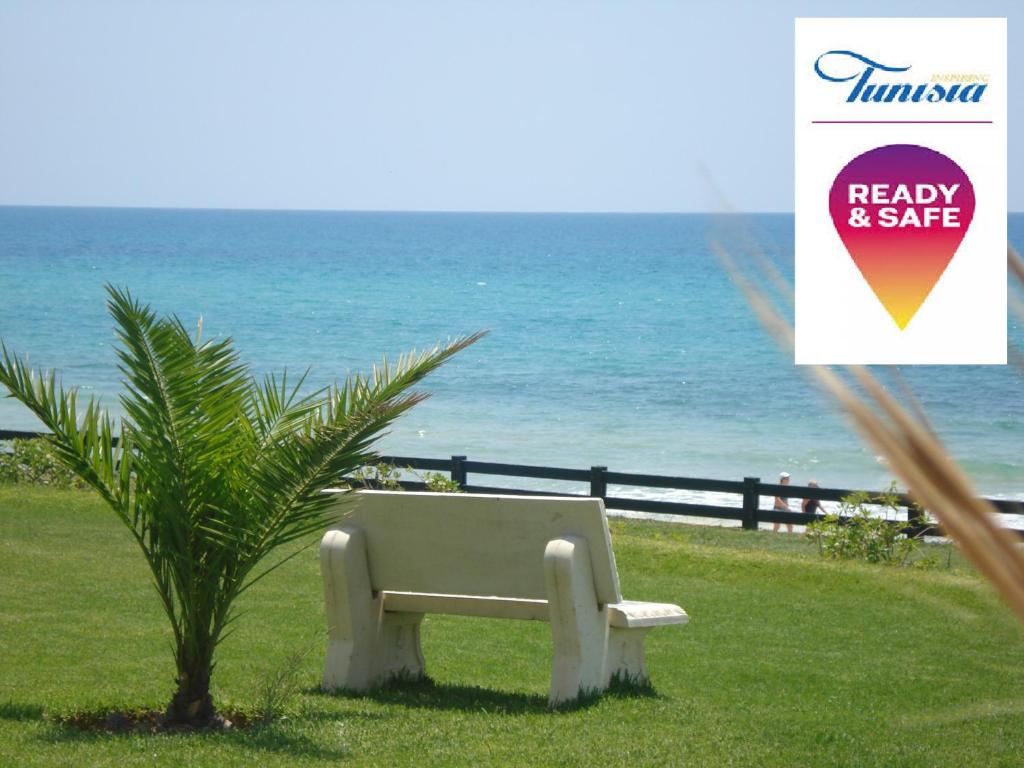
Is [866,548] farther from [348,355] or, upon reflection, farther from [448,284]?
[448,284]

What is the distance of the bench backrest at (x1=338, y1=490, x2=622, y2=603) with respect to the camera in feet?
19.2

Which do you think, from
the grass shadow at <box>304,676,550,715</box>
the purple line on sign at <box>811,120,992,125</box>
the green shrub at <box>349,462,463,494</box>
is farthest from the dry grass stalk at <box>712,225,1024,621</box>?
the purple line on sign at <box>811,120,992,125</box>

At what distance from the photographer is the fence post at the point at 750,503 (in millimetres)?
14945

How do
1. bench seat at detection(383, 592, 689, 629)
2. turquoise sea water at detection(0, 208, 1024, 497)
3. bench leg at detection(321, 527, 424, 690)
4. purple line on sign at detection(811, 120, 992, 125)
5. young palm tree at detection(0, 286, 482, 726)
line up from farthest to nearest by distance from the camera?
1. turquoise sea water at detection(0, 208, 1024, 497)
2. purple line on sign at detection(811, 120, 992, 125)
3. bench leg at detection(321, 527, 424, 690)
4. bench seat at detection(383, 592, 689, 629)
5. young palm tree at detection(0, 286, 482, 726)

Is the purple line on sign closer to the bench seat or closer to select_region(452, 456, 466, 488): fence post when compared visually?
select_region(452, 456, 466, 488): fence post

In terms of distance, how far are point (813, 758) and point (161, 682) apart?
3.35 metres

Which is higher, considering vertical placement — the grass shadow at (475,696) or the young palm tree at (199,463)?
Result: the young palm tree at (199,463)

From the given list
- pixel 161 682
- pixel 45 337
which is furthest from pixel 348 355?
pixel 161 682

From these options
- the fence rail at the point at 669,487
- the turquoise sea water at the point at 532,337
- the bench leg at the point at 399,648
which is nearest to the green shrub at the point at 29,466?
the fence rail at the point at 669,487

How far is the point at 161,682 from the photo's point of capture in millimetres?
6422

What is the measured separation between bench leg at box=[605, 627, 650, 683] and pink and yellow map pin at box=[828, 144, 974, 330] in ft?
21.3

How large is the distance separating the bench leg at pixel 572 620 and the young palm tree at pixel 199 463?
3.37 ft

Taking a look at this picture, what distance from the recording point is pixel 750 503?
49.8ft

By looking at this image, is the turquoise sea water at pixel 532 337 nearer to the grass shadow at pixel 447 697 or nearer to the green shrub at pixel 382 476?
the grass shadow at pixel 447 697
